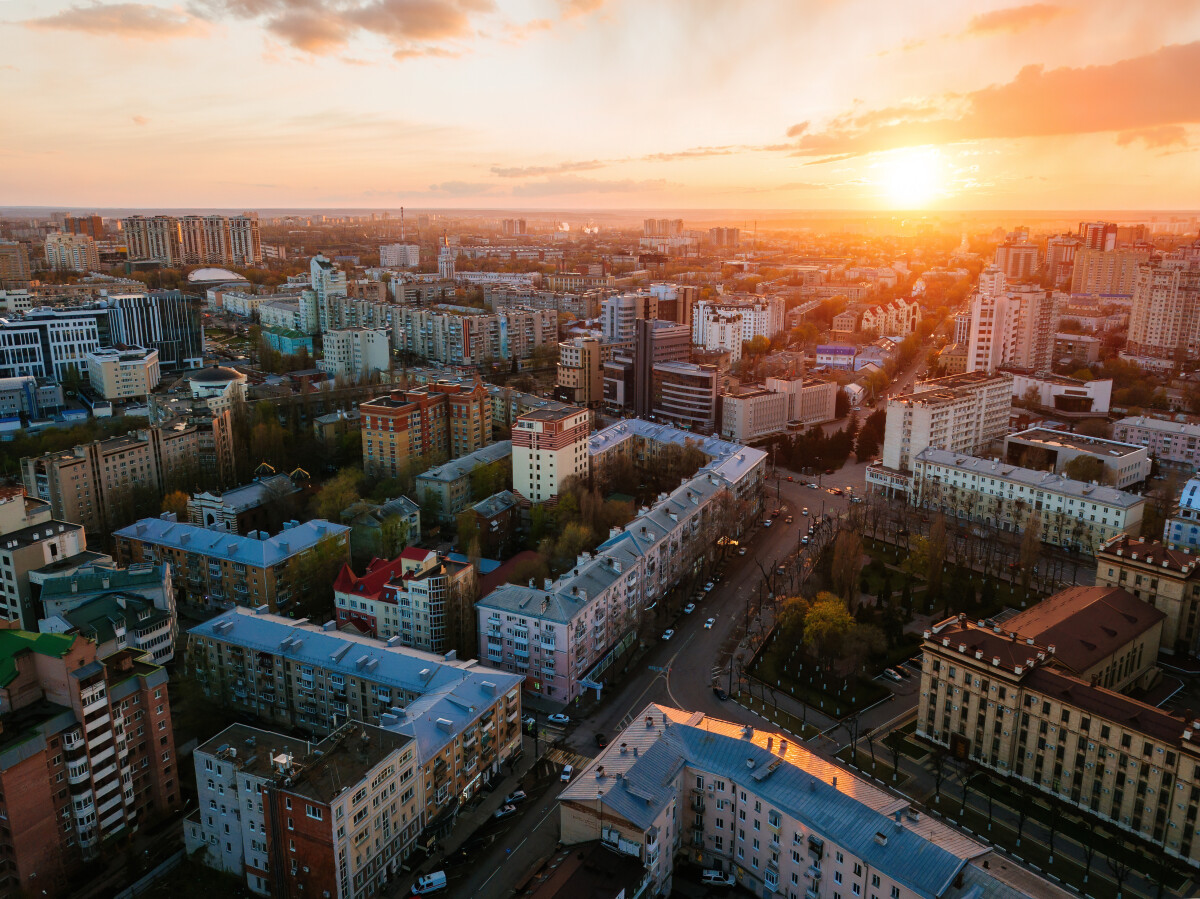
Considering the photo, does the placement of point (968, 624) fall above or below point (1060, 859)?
above

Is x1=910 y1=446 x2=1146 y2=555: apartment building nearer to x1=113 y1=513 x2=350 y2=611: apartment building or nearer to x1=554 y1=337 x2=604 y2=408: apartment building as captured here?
x1=554 y1=337 x2=604 y2=408: apartment building

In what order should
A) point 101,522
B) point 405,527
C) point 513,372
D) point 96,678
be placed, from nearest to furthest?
point 96,678 < point 405,527 < point 101,522 < point 513,372

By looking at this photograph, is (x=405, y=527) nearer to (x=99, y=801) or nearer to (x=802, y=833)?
(x=99, y=801)

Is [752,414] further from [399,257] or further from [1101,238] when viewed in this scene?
[399,257]

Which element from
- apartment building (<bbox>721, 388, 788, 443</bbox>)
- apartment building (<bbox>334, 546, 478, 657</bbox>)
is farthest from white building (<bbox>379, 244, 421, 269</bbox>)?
apartment building (<bbox>334, 546, 478, 657</bbox>)

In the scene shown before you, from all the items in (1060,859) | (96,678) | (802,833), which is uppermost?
(96,678)

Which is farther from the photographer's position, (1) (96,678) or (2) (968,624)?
(2) (968,624)

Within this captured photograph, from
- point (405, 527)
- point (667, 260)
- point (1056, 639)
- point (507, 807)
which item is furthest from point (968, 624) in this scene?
point (667, 260)

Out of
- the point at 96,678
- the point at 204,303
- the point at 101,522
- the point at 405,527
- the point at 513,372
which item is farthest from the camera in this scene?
the point at 204,303
